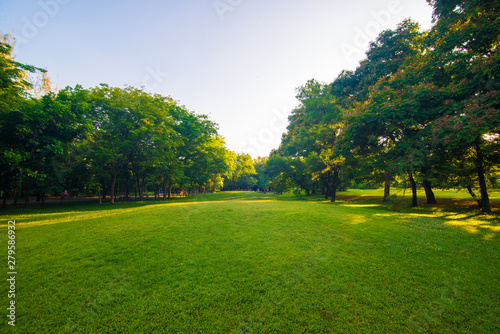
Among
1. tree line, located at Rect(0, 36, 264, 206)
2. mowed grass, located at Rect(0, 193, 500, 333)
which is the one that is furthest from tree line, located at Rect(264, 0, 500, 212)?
tree line, located at Rect(0, 36, 264, 206)

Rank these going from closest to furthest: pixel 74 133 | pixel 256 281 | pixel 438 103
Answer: pixel 256 281, pixel 438 103, pixel 74 133

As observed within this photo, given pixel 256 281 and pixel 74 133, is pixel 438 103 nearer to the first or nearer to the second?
pixel 256 281

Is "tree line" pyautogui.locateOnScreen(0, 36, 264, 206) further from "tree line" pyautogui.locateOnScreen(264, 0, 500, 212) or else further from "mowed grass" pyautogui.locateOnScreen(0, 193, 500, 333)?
"tree line" pyautogui.locateOnScreen(264, 0, 500, 212)

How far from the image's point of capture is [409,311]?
151 inches

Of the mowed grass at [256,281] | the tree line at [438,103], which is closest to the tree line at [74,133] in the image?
the mowed grass at [256,281]

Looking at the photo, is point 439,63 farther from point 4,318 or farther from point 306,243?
point 4,318

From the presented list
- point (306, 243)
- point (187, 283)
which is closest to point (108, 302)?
point (187, 283)

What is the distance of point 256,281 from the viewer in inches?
188

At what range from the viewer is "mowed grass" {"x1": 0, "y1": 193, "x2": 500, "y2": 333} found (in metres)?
3.62

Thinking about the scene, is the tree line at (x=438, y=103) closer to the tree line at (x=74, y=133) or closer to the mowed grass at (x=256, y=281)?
the mowed grass at (x=256, y=281)

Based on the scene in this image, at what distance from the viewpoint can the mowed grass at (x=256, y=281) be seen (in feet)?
11.9

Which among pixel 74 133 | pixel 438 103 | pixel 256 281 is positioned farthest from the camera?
pixel 74 133

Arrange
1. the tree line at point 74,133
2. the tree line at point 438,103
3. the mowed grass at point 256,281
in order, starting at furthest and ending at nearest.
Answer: the tree line at point 74,133 < the tree line at point 438,103 < the mowed grass at point 256,281

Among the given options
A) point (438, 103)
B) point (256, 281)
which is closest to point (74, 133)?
point (256, 281)
